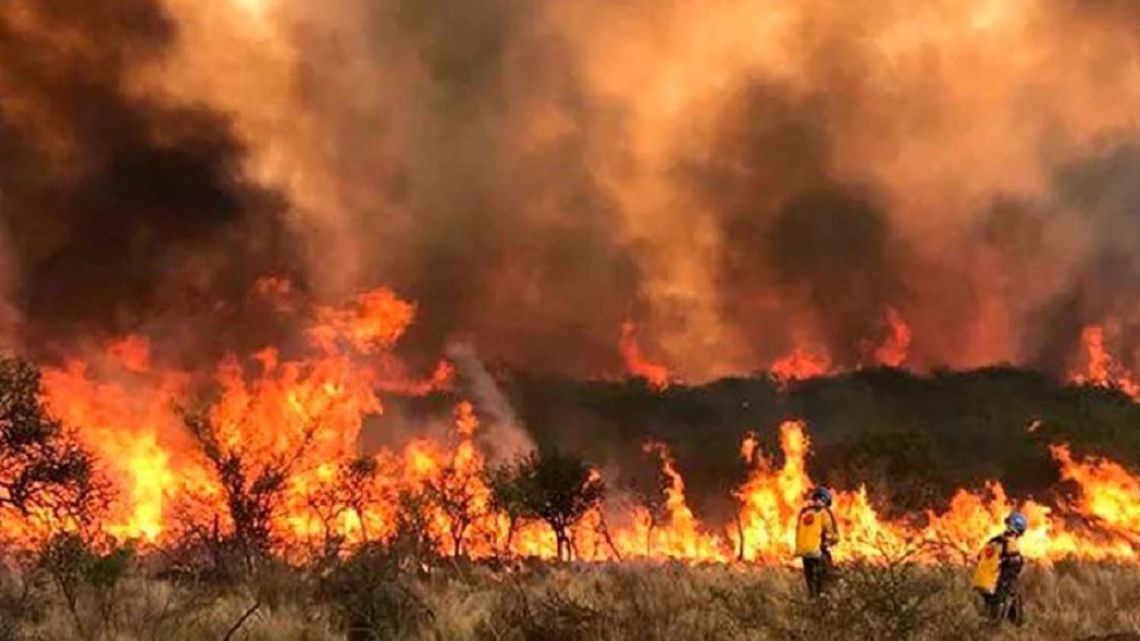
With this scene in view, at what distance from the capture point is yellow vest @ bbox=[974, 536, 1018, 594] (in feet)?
56.8

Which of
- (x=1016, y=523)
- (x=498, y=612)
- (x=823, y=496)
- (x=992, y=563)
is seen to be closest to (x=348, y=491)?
(x=823, y=496)

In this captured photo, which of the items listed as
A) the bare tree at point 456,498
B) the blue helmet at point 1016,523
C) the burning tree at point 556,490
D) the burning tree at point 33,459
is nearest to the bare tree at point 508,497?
the burning tree at point 556,490

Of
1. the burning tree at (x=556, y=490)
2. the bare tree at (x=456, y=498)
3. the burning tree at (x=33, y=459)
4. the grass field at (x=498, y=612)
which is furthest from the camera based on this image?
the burning tree at (x=556, y=490)

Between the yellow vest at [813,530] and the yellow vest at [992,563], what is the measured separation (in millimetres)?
2872

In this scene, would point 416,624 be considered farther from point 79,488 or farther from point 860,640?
point 79,488

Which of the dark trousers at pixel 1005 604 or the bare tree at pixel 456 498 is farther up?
the bare tree at pixel 456 498

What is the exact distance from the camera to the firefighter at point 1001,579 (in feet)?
56.1

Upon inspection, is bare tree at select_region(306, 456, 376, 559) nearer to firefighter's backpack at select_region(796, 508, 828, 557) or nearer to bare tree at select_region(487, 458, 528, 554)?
bare tree at select_region(487, 458, 528, 554)

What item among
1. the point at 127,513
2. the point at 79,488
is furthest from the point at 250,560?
the point at 127,513

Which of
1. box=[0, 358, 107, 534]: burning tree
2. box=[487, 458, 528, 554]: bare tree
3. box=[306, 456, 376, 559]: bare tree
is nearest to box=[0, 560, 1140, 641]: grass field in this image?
box=[0, 358, 107, 534]: burning tree

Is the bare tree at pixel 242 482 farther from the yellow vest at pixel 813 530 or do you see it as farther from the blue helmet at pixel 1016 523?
the blue helmet at pixel 1016 523

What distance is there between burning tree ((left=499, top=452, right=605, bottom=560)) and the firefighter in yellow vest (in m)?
29.3

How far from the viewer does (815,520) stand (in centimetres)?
2011

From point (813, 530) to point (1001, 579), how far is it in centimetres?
354
